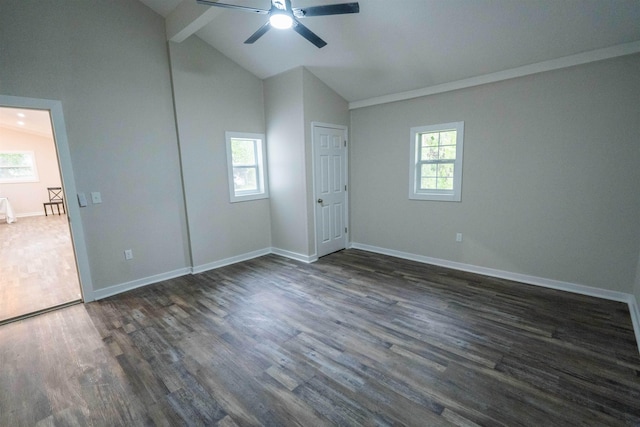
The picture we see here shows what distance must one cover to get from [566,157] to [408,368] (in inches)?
115

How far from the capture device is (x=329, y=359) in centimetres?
223

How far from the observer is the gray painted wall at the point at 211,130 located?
3863 mm

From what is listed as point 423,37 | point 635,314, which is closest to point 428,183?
point 423,37

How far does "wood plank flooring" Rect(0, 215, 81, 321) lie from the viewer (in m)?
3.33

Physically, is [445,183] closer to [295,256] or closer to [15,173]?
[295,256]

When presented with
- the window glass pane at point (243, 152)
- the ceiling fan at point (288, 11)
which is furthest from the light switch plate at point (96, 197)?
the ceiling fan at point (288, 11)

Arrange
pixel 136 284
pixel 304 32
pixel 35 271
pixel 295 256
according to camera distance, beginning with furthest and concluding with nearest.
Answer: pixel 295 256 < pixel 35 271 < pixel 136 284 < pixel 304 32

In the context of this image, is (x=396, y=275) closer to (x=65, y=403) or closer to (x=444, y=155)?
(x=444, y=155)

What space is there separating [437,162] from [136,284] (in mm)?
4467

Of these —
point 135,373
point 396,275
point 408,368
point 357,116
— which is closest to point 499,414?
point 408,368

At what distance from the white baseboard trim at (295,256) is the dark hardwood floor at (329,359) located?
0.96m

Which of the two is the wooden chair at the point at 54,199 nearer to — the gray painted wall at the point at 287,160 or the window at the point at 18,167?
the window at the point at 18,167

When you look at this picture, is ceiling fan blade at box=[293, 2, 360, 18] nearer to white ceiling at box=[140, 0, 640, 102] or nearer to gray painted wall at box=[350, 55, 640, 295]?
white ceiling at box=[140, 0, 640, 102]

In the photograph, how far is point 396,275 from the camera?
3.90 meters
